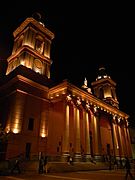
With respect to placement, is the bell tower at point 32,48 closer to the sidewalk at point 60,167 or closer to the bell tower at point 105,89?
the sidewalk at point 60,167

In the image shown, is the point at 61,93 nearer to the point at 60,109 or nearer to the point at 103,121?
the point at 60,109

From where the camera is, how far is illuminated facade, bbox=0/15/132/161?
1076 inches

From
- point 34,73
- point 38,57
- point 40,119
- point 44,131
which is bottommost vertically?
A: point 44,131

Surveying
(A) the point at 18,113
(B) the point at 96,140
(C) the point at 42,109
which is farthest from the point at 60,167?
(B) the point at 96,140

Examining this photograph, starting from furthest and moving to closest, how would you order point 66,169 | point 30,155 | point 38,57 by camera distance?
point 38,57 → point 30,155 → point 66,169

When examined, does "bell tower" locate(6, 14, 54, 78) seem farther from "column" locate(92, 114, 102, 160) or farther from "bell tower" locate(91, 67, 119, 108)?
"bell tower" locate(91, 67, 119, 108)

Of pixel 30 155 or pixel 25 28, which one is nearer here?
pixel 30 155

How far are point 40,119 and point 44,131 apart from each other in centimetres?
221

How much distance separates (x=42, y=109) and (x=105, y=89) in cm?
2944

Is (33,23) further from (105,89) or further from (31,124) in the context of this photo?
(105,89)

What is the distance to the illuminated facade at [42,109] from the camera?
2733 cm

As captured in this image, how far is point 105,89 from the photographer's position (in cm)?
5528

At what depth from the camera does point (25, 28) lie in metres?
38.3

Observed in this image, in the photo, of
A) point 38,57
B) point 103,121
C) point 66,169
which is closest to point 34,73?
point 38,57
